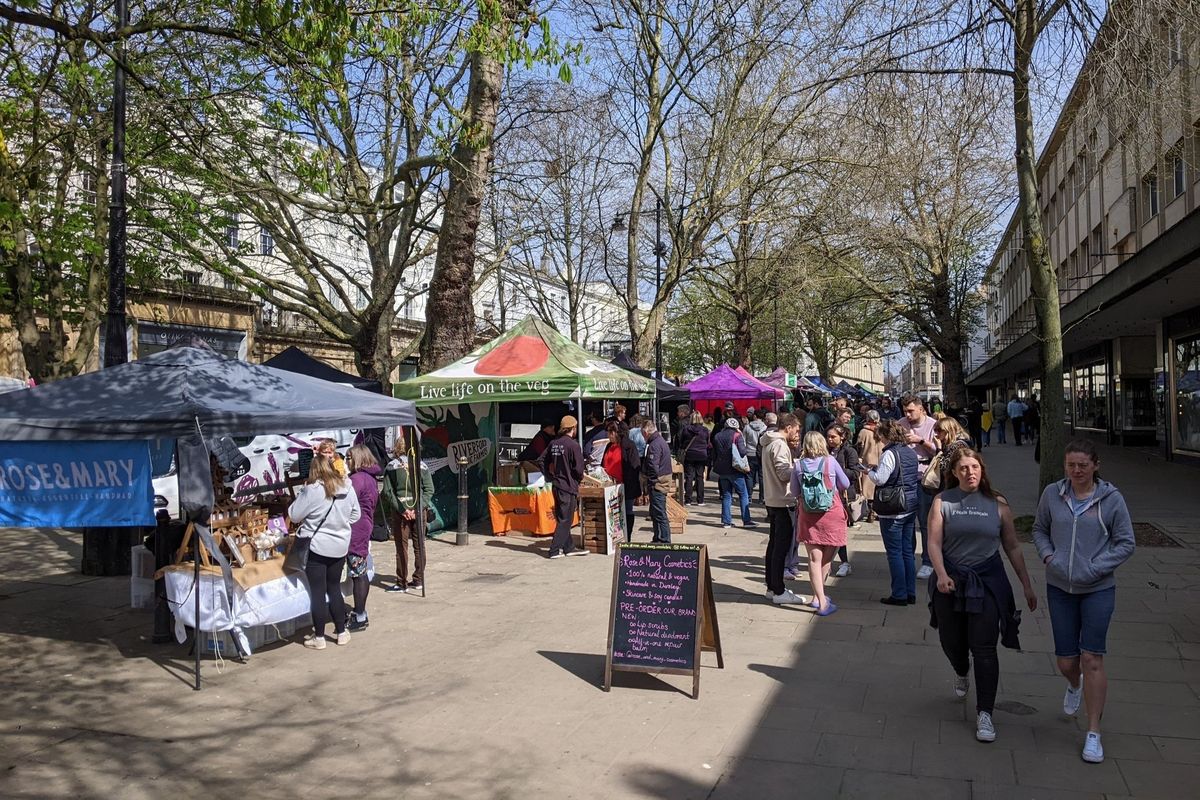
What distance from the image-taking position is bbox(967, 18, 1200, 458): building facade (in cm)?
1196

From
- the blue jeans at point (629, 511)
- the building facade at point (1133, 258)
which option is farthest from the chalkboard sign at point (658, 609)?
the building facade at point (1133, 258)

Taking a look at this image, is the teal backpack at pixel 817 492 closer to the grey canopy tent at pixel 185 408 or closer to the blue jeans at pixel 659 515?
the blue jeans at pixel 659 515

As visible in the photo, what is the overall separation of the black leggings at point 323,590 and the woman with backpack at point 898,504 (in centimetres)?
462

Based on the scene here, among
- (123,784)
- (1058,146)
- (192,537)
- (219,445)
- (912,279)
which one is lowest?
(123,784)

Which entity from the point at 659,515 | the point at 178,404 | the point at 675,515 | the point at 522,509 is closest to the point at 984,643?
the point at 178,404

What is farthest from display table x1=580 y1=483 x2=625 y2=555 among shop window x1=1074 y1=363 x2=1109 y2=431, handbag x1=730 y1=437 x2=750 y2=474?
shop window x1=1074 y1=363 x2=1109 y2=431

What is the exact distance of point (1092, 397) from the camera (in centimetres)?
3497

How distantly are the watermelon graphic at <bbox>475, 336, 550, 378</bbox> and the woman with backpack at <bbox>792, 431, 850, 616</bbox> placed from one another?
5.34 m

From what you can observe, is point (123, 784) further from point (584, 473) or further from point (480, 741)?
point (584, 473)

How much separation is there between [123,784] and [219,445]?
4709mm

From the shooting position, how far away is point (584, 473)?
38.5ft

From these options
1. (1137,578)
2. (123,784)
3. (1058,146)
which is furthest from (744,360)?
(123,784)

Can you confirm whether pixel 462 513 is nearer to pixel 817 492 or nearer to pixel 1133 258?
pixel 817 492

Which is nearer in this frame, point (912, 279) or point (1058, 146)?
point (912, 279)
